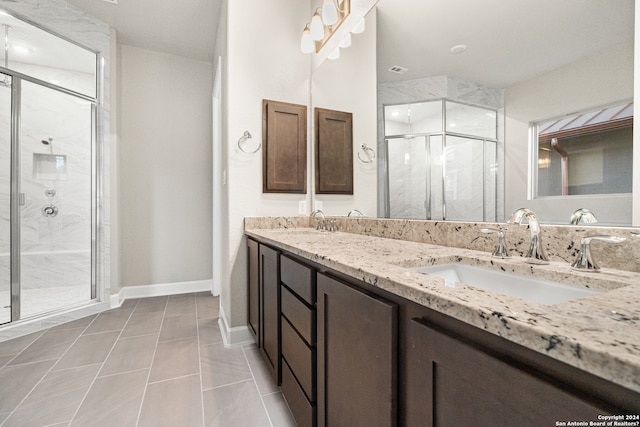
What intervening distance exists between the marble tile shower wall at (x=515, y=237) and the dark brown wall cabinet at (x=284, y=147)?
0.72 meters

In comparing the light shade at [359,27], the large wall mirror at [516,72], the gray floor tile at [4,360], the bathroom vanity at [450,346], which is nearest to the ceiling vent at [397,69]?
the large wall mirror at [516,72]

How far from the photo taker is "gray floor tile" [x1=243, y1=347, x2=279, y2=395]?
59.9 inches

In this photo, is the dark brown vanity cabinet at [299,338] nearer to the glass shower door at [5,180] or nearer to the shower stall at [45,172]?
the shower stall at [45,172]

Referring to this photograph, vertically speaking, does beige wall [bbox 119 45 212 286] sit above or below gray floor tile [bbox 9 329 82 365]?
above

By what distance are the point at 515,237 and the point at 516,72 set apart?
0.50 metres

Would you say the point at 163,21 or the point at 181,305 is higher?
the point at 163,21

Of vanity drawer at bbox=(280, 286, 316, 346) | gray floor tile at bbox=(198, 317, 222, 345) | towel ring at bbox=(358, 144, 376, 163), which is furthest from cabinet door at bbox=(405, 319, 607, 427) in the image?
gray floor tile at bbox=(198, 317, 222, 345)

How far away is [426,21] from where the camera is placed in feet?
4.02

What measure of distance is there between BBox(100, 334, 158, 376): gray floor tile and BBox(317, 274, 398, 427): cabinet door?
1.43 m

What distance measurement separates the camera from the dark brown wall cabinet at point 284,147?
2109 mm

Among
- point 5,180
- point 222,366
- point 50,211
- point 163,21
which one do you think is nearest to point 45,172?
point 50,211

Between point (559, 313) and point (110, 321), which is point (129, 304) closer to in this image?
point (110, 321)

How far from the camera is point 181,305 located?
288 cm

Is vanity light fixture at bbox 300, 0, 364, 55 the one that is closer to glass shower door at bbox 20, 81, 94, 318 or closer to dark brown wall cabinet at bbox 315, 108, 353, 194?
dark brown wall cabinet at bbox 315, 108, 353, 194
